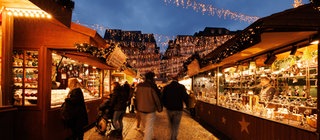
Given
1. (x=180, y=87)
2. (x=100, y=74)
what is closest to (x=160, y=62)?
(x=100, y=74)

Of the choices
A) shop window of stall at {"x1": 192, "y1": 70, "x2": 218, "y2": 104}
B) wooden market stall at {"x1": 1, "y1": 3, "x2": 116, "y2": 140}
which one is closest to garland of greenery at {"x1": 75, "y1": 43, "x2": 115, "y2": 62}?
wooden market stall at {"x1": 1, "y1": 3, "x2": 116, "y2": 140}

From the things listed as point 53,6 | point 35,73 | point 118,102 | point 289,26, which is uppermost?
point 53,6

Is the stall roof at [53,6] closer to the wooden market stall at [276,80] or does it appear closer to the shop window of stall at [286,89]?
the wooden market stall at [276,80]

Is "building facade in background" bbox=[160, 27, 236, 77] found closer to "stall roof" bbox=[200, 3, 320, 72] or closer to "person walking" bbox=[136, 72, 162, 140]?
"person walking" bbox=[136, 72, 162, 140]

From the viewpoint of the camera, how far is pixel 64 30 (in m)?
8.45

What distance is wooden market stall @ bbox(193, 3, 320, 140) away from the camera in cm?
556

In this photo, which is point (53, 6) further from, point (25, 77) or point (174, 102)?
point (174, 102)

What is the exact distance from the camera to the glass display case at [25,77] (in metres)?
7.73

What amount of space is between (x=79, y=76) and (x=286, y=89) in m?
9.35

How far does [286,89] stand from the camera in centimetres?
1107

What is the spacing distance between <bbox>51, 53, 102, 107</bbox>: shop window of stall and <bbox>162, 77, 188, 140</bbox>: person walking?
4.90 m

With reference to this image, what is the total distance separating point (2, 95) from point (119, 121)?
4643 millimetres

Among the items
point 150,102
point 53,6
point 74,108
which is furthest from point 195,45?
point 53,6

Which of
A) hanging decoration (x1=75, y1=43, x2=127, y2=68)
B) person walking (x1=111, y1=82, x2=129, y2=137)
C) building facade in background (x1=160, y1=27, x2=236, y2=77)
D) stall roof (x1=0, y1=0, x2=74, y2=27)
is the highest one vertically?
building facade in background (x1=160, y1=27, x2=236, y2=77)
